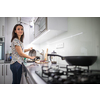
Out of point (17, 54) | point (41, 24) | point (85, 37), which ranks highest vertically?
point (41, 24)

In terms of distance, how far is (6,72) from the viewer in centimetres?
151

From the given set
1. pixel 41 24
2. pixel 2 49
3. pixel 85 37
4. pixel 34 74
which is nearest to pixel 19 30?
pixel 41 24

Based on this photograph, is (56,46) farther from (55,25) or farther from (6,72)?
(6,72)

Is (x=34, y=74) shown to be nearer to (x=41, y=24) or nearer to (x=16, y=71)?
(x=16, y=71)

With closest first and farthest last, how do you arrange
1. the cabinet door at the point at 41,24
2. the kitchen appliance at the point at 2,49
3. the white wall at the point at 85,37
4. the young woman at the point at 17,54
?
the white wall at the point at 85,37 → the young woman at the point at 17,54 → the cabinet door at the point at 41,24 → the kitchen appliance at the point at 2,49

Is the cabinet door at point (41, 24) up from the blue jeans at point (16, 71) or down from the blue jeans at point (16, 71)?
up

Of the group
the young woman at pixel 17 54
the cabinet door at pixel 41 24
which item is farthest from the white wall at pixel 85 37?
the young woman at pixel 17 54

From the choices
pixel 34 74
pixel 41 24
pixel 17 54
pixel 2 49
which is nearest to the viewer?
pixel 34 74

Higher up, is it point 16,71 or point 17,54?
point 17,54

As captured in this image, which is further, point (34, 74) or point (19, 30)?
point (19, 30)

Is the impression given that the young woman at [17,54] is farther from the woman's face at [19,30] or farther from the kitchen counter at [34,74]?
the kitchen counter at [34,74]
